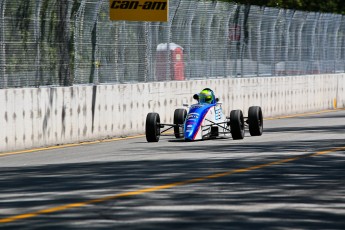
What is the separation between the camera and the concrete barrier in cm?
2419

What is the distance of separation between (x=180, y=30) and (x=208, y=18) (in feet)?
7.37

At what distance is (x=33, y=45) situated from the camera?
25.8 metres

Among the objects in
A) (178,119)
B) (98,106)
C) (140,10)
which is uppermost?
(140,10)

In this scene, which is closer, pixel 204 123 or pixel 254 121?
pixel 204 123

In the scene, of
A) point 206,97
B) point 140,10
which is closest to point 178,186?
point 206,97

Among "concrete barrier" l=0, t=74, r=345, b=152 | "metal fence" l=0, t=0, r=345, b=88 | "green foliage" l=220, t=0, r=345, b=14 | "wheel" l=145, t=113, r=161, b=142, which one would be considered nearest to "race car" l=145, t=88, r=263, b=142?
"wheel" l=145, t=113, r=161, b=142

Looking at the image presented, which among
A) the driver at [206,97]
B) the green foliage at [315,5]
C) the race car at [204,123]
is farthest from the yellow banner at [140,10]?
the green foliage at [315,5]

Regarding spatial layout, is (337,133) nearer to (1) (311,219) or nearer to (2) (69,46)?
(2) (69,46)

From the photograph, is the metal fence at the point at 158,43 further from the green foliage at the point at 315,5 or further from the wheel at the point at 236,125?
the green foliage at the point at 315,5

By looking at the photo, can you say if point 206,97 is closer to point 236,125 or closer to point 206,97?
point 206,97

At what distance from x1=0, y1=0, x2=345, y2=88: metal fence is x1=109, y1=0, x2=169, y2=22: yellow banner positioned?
21 centimetres

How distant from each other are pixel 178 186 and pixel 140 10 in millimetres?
15744

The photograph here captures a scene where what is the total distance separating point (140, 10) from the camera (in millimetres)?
30984

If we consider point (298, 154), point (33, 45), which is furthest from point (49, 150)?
point (298, 154)
